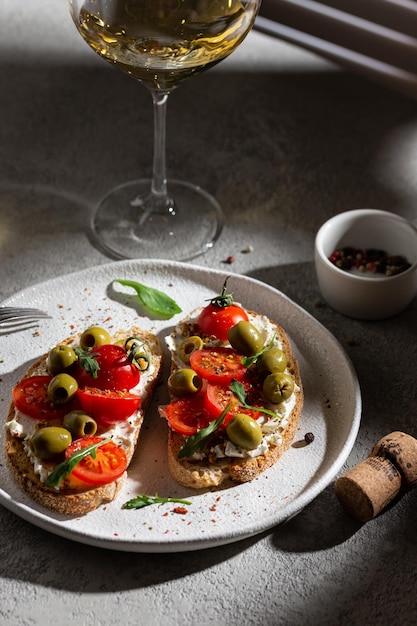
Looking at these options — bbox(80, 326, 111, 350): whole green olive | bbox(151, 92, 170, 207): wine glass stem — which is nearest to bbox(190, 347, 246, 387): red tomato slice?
bbox(80, 326, 111, 350): whole green olive

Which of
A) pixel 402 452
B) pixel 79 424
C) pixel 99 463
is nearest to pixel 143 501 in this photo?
pixel 99 463

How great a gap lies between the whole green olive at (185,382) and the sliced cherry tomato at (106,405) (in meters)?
0.12

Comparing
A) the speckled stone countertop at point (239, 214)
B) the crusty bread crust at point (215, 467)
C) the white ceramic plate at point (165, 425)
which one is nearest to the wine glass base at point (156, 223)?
the speckled stone countertop at point (239, 214)

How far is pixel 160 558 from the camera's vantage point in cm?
225

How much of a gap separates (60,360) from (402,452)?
91 cm

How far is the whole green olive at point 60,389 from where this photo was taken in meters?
2.33

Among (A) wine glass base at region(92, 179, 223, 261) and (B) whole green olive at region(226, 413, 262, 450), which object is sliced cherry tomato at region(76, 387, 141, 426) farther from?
(A) wine glass base at region(92, 179, 223, 261)

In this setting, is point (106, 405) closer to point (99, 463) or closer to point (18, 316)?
point (99, 463)

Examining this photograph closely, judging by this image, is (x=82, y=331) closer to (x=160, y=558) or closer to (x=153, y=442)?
(x=153, y=442)

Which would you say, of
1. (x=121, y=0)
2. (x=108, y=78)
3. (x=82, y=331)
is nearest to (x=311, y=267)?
(x=82, y=331)

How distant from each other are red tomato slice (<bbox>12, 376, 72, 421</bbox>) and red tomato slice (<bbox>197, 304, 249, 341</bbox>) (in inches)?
18.2

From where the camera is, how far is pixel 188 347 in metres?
2.55

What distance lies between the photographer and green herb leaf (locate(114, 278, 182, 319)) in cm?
280

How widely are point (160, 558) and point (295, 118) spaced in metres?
2.08
